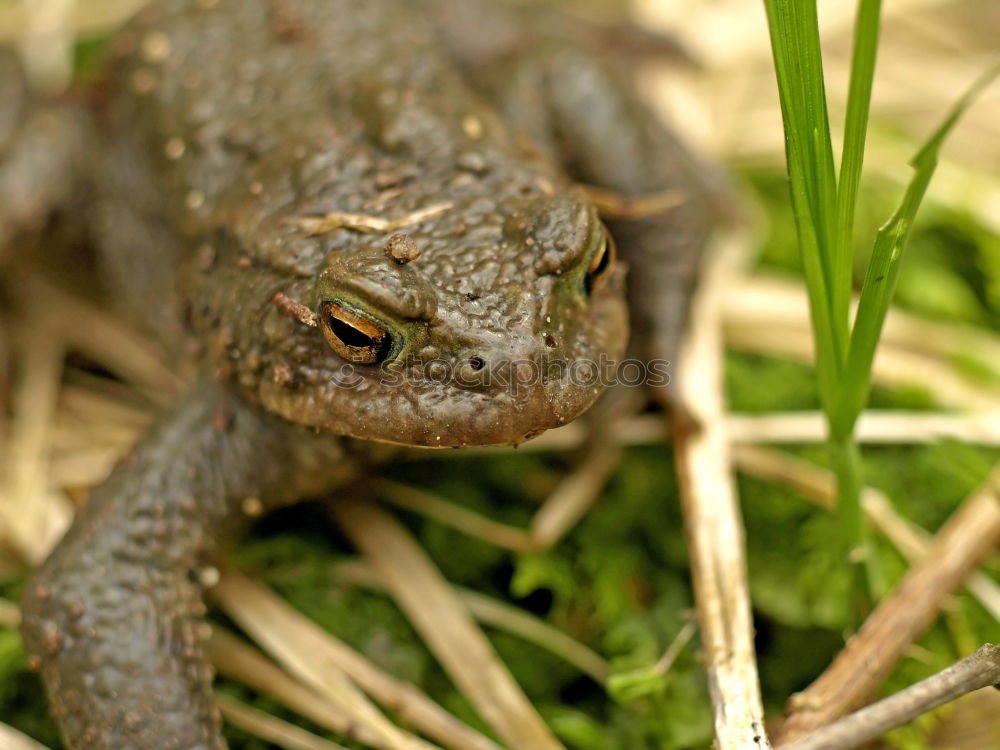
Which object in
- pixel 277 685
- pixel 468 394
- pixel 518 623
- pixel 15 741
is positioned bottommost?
pixel 518 623

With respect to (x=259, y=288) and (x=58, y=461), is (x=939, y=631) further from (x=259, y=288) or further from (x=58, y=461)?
(x=58, y=461)

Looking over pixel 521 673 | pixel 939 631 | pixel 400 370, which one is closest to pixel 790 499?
pixel 939 631

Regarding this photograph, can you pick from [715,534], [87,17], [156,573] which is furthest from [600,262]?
[87,17]

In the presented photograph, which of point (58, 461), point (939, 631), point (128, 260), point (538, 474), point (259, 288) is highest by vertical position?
point (259, 288)

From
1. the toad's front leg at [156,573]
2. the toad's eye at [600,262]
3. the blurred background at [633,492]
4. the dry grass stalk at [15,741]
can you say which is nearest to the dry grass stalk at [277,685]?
the blurred background at [633,492]

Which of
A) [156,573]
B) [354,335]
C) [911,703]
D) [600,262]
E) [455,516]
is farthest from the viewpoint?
[455,516]

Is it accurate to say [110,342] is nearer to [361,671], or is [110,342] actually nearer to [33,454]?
[33,454]

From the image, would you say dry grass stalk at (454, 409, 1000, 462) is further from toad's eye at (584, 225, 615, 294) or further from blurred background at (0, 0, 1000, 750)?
toad's eye at (584, 225, 615, 294)
